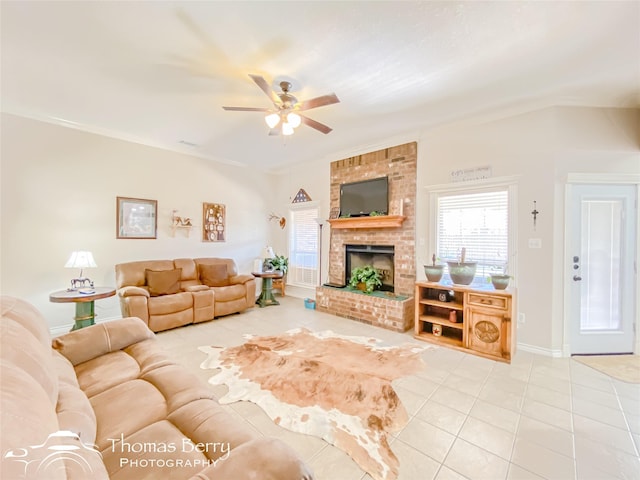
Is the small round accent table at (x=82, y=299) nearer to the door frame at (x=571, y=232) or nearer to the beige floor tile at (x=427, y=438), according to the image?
the beige floor tile at (x=427, y=438)

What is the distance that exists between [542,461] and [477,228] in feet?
8.45

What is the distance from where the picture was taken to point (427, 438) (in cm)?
180

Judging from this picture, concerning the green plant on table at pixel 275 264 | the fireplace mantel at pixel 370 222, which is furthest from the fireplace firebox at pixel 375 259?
the green plant on table at pixel 275 264

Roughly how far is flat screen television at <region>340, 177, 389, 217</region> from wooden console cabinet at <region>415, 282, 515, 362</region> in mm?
1541

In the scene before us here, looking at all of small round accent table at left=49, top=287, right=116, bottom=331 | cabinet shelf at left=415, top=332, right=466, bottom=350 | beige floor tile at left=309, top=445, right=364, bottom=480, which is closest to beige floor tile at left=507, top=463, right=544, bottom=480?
beige floor tile at left=309, top=445, right=364, bottom=480

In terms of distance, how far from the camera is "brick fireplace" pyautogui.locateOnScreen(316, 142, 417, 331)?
4.04 meters

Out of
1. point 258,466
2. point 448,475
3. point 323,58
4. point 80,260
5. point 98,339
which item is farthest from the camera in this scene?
point 80,260

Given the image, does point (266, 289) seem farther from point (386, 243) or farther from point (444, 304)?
point (444, 304)

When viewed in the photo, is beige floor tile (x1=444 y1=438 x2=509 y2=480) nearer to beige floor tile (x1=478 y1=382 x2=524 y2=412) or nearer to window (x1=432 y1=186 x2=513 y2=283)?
Answer: beige floor tile (x1=478 y1=382 x2=524 y2=412)

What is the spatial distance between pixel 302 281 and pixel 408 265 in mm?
2496

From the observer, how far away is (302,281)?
19.4 ft

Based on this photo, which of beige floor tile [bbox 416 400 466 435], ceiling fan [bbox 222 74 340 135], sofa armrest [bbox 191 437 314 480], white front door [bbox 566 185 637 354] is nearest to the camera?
sofa armrest [bbox 191 437 314 480]

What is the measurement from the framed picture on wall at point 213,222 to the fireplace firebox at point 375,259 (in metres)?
2.53

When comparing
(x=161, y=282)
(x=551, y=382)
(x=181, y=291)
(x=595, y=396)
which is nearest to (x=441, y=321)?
(x=551, y=382)
